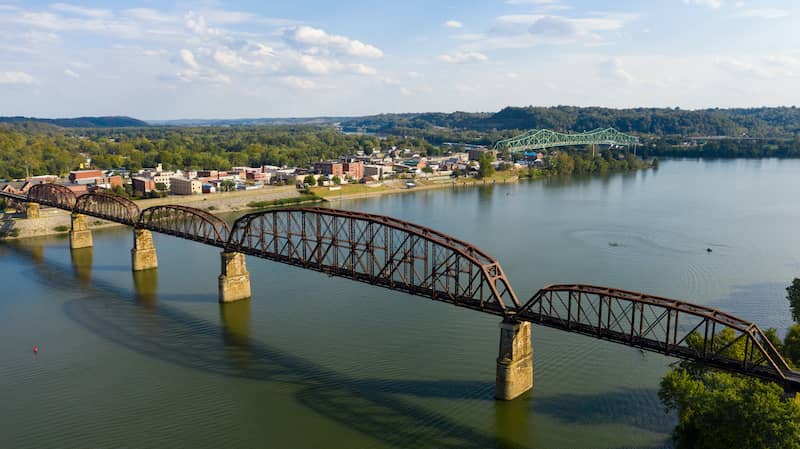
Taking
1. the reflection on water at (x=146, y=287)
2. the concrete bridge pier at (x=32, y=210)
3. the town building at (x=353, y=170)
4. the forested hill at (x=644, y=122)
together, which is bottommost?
the reflection on water at (x=146, y=287)

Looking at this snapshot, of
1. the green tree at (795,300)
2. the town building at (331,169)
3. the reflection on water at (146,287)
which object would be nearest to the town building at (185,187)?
the town building at (331,169)

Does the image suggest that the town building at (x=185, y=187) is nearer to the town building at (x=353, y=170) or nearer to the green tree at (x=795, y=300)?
the town building at (x=353, y=170)

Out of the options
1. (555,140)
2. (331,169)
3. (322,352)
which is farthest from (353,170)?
(555,140)

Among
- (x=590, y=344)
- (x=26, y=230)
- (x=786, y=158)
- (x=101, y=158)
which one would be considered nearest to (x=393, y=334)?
(x=590, y=344)

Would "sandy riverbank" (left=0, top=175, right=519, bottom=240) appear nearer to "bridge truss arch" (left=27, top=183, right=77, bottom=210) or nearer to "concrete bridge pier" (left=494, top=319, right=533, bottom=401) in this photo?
"bridge truss arch" (left=27, top=183, right=77, bottom=210)

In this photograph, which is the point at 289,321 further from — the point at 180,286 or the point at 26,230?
the point at 26,230

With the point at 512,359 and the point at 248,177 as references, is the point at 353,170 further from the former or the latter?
the point at 512,359
